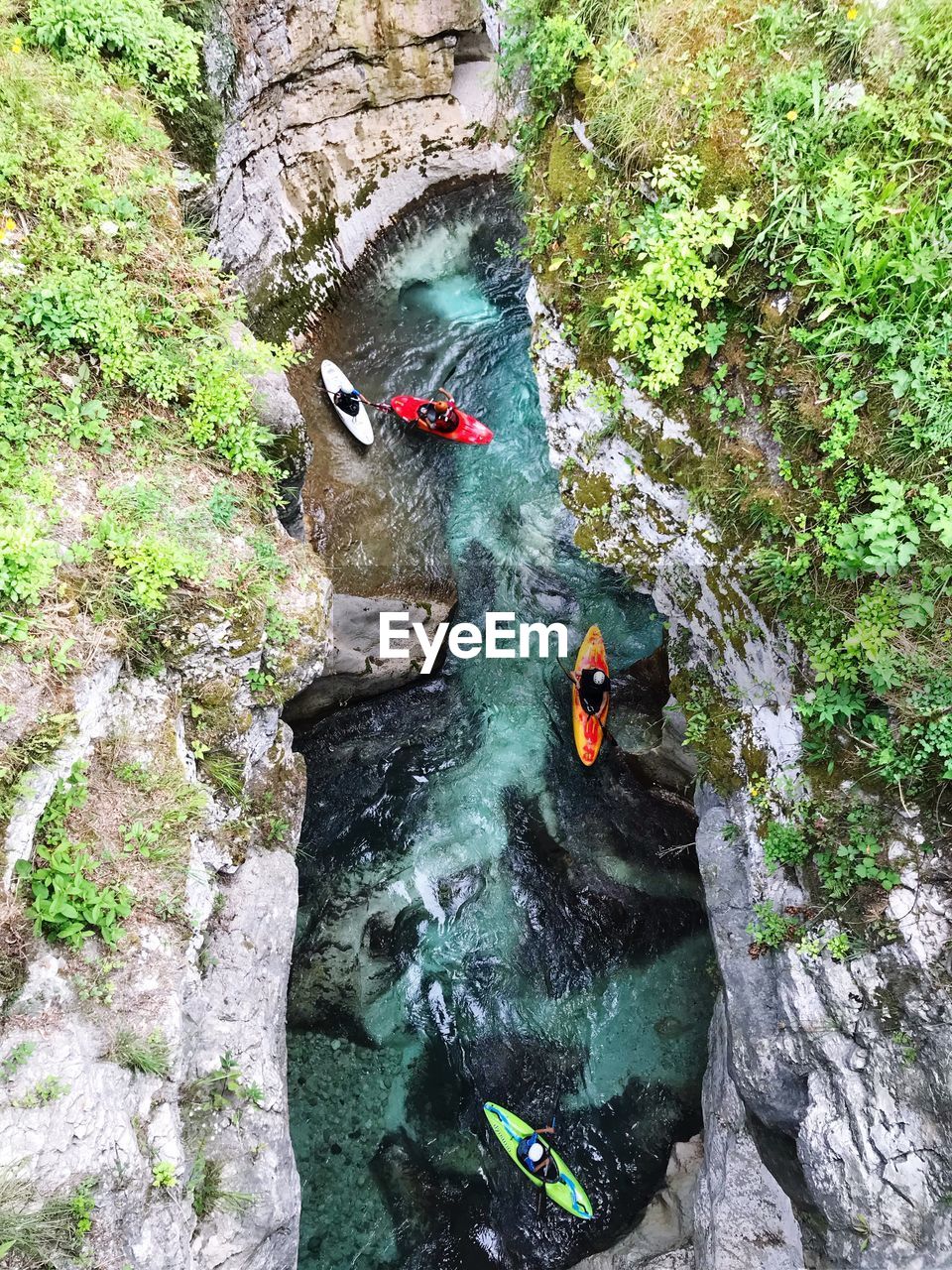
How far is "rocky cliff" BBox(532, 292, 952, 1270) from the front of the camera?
5098 millimetres

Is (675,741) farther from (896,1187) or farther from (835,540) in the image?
(896,1187)

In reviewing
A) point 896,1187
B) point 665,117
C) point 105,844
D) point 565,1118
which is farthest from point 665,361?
point 565,1118

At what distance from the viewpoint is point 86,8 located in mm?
6473

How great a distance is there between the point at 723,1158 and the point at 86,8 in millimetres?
12244

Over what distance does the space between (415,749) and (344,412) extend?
501 centimetres

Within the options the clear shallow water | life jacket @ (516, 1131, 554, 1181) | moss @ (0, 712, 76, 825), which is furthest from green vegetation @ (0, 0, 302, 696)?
life jacket @ (516, 1131, 554, 1181)

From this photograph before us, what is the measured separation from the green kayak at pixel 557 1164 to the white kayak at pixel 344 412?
8865 millimetres

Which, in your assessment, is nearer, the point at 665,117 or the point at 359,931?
the point at 665,117

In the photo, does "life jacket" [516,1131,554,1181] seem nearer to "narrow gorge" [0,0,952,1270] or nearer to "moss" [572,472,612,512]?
"narrow gorge" [0,0,952,1270]

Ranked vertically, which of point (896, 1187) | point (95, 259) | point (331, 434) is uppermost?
point (331, 434)

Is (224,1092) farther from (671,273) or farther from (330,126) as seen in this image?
(330,126)

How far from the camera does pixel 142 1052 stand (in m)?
5.00

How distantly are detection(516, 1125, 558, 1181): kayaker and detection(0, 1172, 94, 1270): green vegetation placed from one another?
4.85 metres

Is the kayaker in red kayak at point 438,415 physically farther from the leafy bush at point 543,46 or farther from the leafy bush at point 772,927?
the leafy bush at point 772,927
